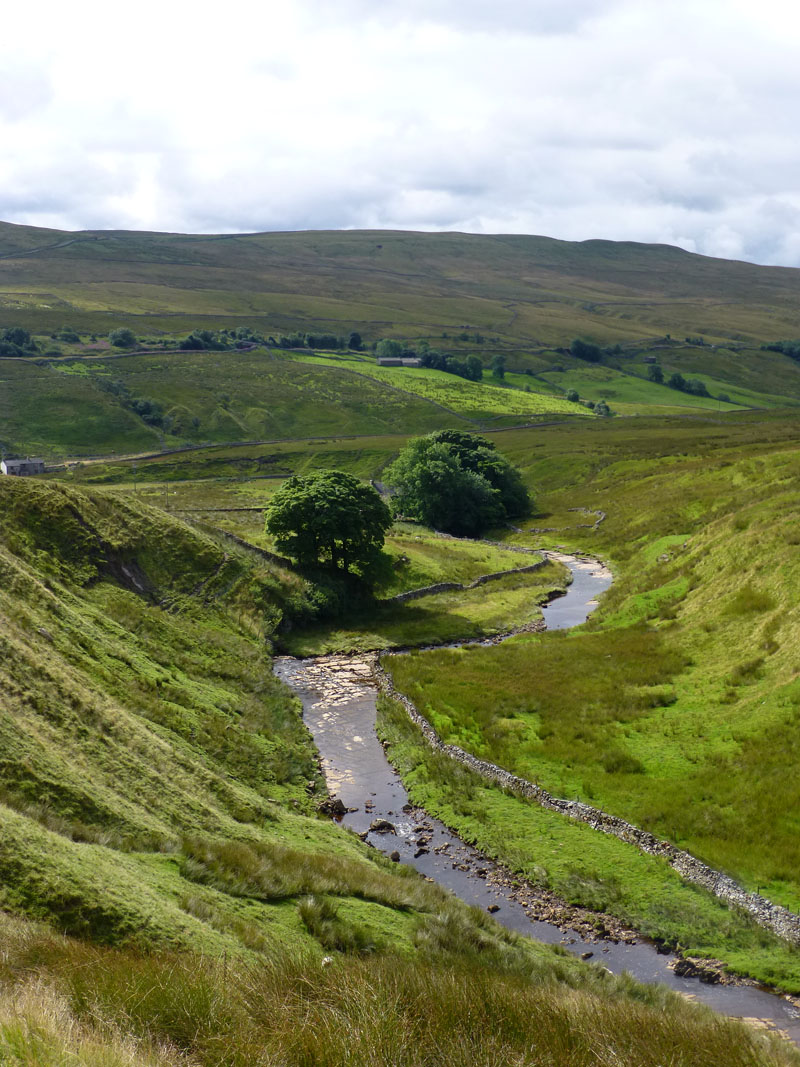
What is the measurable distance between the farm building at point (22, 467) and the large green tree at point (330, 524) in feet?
290

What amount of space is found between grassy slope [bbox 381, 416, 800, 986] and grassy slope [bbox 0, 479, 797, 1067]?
7000 mm

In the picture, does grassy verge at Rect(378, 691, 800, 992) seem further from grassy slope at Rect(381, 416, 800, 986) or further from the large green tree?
the large green tree

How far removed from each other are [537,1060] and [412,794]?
21591 millimetres

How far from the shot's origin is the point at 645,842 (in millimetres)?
25906

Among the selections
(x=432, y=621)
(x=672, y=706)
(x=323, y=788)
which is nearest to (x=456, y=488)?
(x=432, y=621)

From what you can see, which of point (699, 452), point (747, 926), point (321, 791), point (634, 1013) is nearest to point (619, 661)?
point (321, 791)

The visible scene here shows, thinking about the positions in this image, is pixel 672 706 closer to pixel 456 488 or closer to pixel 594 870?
pixel 594 870

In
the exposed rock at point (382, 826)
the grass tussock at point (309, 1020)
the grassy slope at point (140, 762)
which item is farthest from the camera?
the exposed rock at point (382, 826)

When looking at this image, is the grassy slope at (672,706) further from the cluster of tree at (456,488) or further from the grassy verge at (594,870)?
the cluster of tree at (456,488)

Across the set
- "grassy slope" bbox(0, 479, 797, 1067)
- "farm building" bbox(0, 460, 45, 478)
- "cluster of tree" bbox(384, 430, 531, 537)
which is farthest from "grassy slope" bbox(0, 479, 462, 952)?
"farm building" bbox(0, 460, 45, 478)

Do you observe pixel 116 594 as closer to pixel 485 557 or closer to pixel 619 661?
pixel 619 661

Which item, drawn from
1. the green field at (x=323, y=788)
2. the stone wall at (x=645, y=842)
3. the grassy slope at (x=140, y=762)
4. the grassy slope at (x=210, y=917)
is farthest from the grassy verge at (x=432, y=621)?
the stone wall at (x=645, y=842)

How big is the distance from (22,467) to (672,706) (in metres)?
126

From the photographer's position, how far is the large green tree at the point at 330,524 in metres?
60.6
